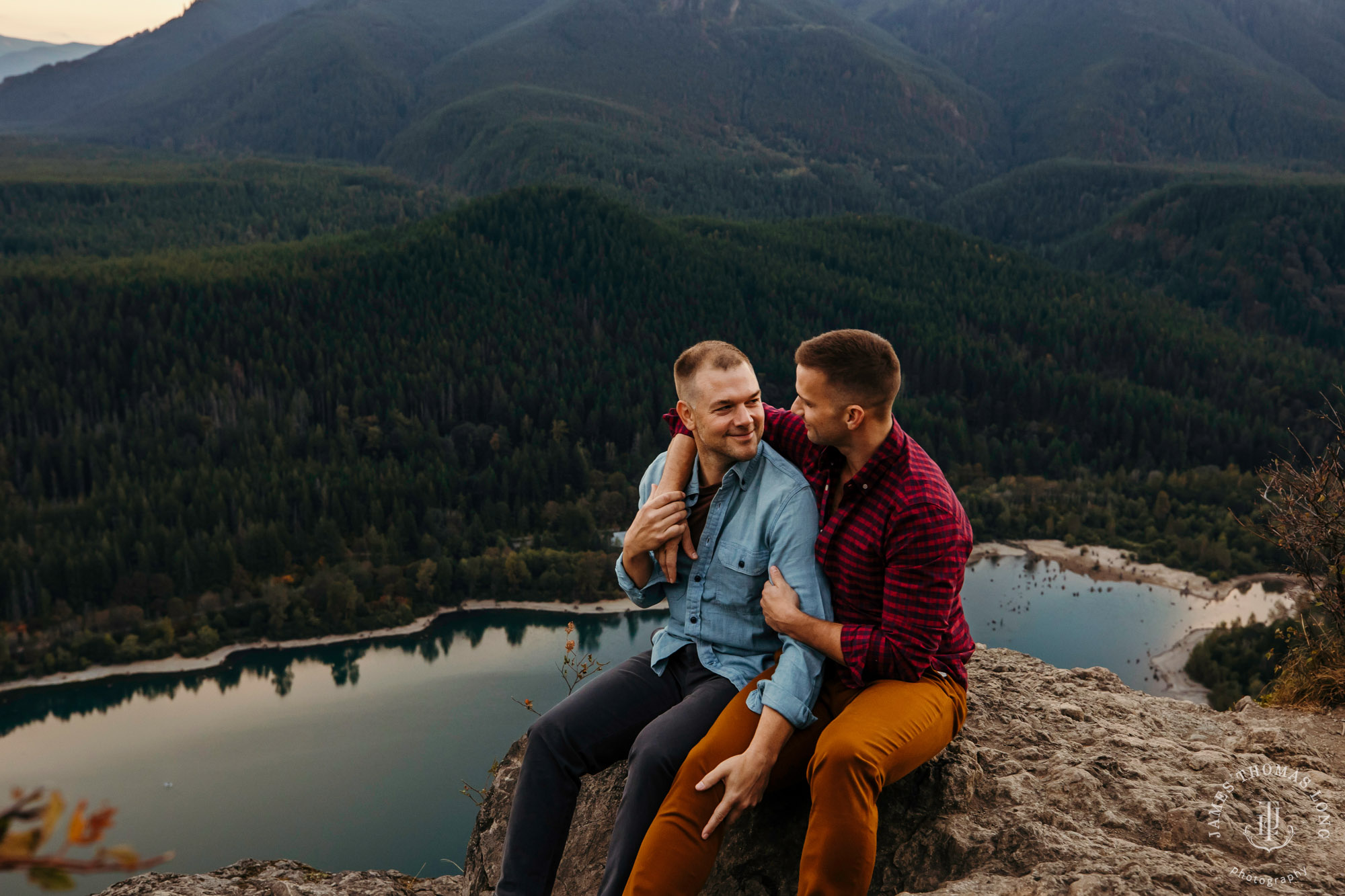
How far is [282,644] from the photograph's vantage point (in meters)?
76.2

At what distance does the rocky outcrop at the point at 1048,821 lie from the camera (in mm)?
5047

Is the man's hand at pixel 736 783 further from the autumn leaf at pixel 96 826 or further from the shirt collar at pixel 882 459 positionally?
the autumn leaf at pixel 96 826

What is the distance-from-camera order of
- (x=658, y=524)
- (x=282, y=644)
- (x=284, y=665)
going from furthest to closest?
(x=282, y=644) < (x=284, y=665) < (x=658, y=524)

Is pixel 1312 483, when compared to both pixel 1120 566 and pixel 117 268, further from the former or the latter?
pixel 117 268

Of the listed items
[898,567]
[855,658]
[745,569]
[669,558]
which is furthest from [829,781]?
[669,558]

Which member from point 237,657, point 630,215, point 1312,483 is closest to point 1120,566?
point 237,657

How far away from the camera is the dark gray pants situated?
16.8ft

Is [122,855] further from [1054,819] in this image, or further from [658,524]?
[1054,819]

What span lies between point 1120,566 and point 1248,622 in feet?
71.5

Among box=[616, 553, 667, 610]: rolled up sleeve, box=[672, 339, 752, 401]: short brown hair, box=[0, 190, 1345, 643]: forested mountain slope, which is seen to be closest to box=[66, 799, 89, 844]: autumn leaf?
box=[672, 339, 752, 401]: short brown hair

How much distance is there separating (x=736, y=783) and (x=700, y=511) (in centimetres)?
172

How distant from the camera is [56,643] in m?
75.4

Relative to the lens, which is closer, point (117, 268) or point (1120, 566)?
point (1120, 566)

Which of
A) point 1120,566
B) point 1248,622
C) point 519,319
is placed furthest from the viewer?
point 519,319
